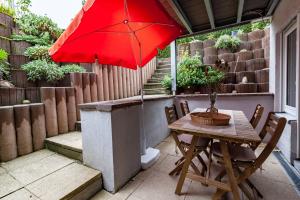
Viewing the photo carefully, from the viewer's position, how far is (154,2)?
1.84m

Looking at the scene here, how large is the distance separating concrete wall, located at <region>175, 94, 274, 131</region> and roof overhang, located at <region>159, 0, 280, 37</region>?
181cm

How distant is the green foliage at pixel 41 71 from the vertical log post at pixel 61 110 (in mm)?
470

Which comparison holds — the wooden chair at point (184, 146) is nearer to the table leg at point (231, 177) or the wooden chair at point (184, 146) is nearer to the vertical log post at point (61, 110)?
the table leg at point (231, 177)

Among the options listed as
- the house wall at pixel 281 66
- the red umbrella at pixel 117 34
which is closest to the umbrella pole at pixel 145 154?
the red umbrella at pixel 117 34

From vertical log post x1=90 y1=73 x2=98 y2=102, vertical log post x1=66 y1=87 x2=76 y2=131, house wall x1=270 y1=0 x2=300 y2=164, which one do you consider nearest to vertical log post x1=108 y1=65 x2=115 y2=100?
vertical log post x1=90 y1=73 x2=98 y2=102

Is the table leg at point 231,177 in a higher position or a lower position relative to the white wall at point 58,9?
lower

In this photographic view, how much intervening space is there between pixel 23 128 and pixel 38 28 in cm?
294

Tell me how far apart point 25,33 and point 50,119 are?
2.63 metres

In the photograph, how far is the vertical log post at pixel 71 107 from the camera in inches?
116

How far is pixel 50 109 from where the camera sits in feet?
8.55

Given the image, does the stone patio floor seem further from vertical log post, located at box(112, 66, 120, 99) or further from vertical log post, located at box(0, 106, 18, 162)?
vertical log post, located at box(112, 66, 120, 99)

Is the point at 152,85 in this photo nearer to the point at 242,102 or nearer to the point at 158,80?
the point at 158,80

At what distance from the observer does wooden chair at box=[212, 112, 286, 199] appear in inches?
56.1

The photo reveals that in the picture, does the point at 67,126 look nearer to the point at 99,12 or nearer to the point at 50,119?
the point at 50,119
